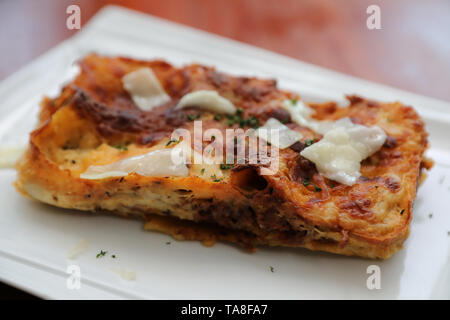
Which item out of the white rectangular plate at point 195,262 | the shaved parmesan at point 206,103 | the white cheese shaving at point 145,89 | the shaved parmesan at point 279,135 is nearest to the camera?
the white rectangular plate at point 195,262

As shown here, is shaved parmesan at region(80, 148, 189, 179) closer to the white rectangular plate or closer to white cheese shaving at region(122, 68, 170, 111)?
the white rectangular plate

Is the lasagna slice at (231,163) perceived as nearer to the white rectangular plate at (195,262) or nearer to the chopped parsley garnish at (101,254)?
the white rectangular plate at (195,262)

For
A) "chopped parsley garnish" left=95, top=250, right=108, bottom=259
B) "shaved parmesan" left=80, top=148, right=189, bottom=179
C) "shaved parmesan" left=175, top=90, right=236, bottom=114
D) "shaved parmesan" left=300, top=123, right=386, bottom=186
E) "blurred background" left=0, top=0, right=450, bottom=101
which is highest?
"blurred background" left=0, top=0, right=450, bottom=101

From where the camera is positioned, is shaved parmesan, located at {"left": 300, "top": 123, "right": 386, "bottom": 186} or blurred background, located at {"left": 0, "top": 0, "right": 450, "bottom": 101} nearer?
shaved parmesan, located at {"left": 300, "top": 123, "right": 386, "bottom": 186}

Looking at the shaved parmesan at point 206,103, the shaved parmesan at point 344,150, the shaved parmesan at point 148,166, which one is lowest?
the shaved parmesan at point 148,166

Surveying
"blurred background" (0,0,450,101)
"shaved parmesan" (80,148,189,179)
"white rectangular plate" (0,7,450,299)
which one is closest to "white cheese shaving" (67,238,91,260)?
"white rectangular plate" (0,7,450,299)

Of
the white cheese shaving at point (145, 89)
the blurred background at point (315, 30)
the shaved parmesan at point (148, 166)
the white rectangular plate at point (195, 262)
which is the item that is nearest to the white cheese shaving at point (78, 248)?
the white rectangular plate at point (195, 262)

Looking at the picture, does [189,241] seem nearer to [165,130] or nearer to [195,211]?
[195,211]
